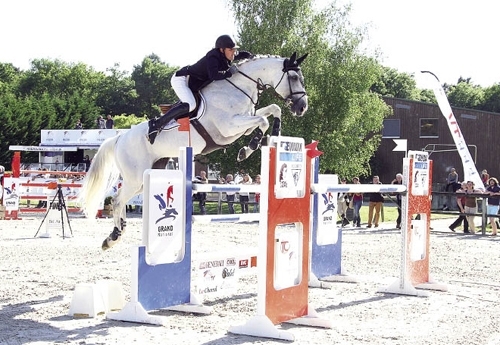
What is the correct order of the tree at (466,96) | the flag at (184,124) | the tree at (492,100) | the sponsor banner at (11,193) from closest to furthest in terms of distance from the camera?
the flag at (184,124), the sponsor banner at (11,193), the tree at (492,100), the tree at (466,96)

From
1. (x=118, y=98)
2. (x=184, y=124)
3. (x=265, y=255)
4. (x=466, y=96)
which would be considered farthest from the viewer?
(x=118, y=98)

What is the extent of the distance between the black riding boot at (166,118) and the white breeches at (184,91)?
0.05 m

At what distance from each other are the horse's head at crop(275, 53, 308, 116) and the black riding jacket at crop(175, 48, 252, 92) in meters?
0.54

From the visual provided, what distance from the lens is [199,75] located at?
280 inches

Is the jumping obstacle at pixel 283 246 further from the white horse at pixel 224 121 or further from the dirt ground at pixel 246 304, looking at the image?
the white horse at pixel 224 121

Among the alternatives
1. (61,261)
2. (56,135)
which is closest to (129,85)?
(56,135)

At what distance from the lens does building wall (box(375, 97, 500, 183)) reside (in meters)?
37.5

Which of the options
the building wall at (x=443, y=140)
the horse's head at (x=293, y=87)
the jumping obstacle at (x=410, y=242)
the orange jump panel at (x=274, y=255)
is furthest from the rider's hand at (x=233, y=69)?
the building wall at (x=443, y=140)

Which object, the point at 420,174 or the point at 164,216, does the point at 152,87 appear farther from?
the point at 164,216

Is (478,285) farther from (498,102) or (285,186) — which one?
(498,102)

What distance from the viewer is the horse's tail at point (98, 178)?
26.5ft

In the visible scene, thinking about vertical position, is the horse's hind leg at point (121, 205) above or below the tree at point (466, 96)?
below

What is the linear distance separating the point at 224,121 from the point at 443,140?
111 feet

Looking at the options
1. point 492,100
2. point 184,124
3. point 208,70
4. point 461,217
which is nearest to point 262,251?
point 184,124
